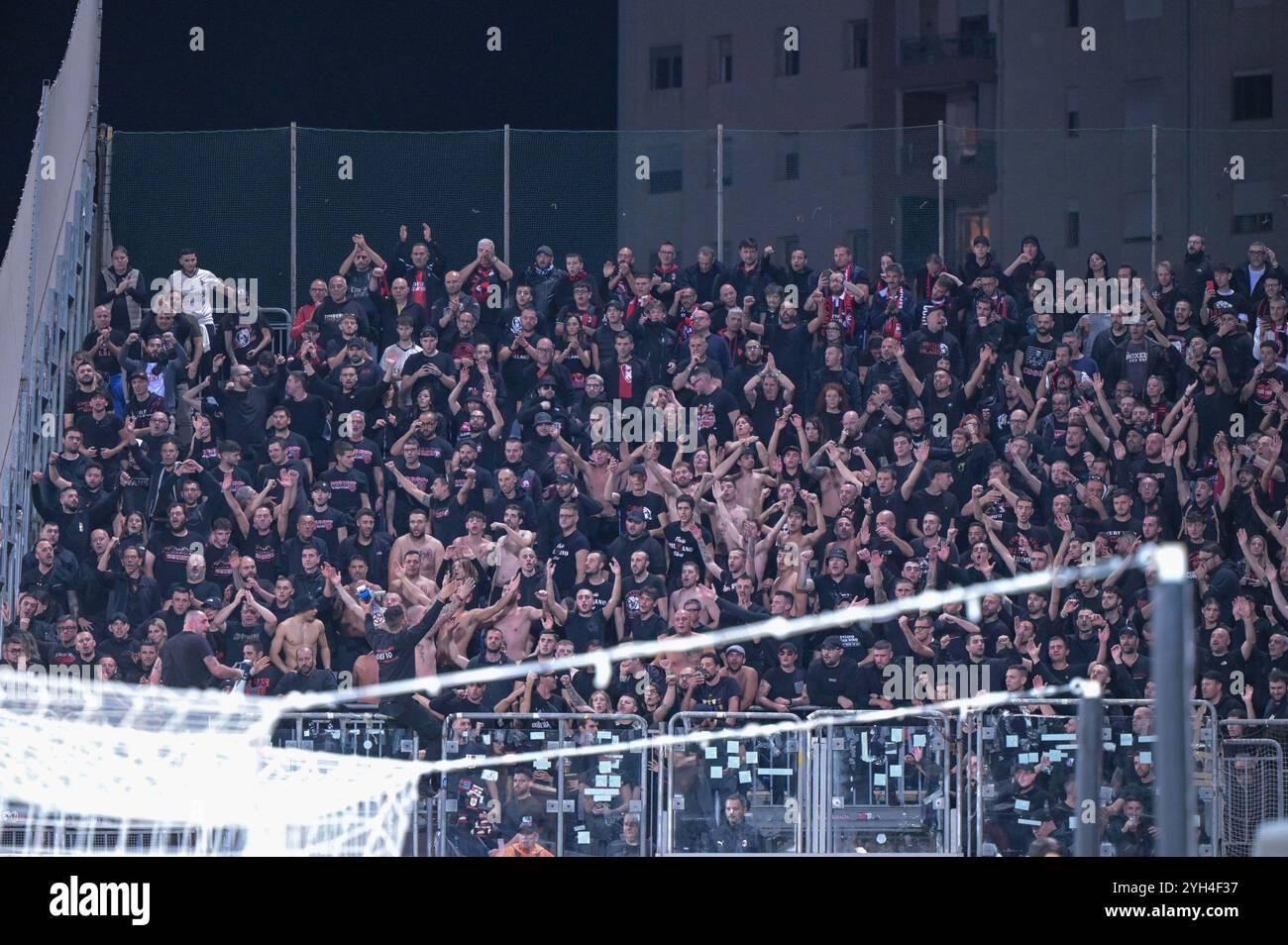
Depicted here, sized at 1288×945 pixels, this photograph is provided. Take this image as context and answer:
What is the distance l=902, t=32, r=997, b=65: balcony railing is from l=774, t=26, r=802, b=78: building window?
1995mm

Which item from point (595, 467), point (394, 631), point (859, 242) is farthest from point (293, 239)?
Answer: point (394, 631)

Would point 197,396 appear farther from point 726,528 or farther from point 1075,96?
point 1075,96

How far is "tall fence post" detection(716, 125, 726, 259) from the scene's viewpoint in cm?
1944

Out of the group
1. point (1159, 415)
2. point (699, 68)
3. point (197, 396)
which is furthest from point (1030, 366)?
point (699, 68)

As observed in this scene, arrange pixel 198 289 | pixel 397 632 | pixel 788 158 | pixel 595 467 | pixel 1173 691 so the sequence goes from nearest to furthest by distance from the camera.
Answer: pixel 1173 691, pixel 397 632, pixel 595 467, pixel 198 289, pixel 788 158

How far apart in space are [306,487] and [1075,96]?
2252cm

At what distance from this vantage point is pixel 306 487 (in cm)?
1667

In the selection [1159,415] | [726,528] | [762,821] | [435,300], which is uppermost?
[435,300]

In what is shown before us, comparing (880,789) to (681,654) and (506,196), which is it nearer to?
(681,654)

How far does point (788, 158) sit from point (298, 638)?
25.0ft

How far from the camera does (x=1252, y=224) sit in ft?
64.5

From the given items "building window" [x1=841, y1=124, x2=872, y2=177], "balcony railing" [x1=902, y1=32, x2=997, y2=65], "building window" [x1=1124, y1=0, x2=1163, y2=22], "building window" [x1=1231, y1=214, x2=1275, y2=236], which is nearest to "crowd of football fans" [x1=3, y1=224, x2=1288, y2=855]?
"building window" [x1=1231, y1=214, x2=1275, y2=236]

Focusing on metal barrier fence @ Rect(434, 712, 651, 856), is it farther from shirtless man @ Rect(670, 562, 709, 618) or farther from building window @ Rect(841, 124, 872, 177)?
building window @ Rect(841, 124, 872, 177)
